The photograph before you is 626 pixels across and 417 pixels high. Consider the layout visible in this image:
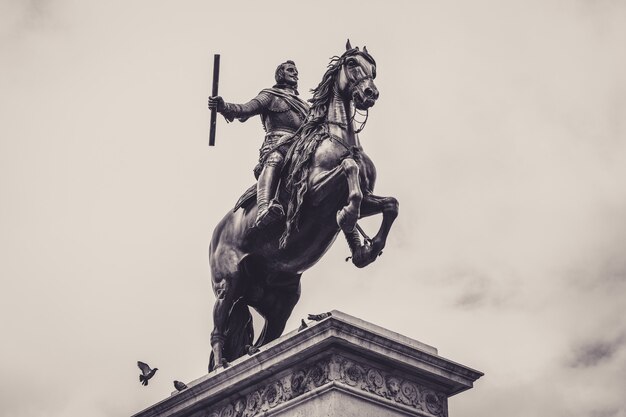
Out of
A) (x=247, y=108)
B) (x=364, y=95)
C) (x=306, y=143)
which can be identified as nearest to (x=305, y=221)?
(x=306, y=143)

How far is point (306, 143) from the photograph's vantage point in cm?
Answer: 1304

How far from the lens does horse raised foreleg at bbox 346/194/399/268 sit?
40.9 ft

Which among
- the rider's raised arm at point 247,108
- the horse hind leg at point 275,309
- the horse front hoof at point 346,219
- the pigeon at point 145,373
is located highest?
the rider's raised arm at point 247,108

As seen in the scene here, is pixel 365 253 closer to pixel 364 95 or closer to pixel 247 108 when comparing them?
pixel 364 95

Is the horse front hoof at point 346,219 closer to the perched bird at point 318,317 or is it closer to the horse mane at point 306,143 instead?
the horse mane at point 306,143

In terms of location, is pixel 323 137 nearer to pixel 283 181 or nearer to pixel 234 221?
pixel 283 181

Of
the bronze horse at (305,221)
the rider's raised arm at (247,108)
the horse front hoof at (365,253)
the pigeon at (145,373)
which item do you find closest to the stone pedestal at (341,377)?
the bronze horse at (305,221)

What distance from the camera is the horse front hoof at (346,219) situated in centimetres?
1195

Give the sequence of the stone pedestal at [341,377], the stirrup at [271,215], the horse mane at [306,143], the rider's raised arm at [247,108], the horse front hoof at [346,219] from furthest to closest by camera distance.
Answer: the rider's raised arm at [247,108], the stirrup at [271,215], the horse mane at [306,143], the horse front hoof at [346,219], the stone pedestal at [341,377]

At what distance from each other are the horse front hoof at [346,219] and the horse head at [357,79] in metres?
1.46

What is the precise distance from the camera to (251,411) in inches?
455

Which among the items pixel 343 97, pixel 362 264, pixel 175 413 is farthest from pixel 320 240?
pixel 175 413

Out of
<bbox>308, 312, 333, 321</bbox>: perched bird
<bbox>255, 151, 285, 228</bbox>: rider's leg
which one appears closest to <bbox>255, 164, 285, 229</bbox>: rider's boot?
<bbox>255, 151, 285, 228</bbox>: rider's leg

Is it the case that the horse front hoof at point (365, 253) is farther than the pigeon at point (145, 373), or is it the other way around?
the pigeon at point (145, 373)
